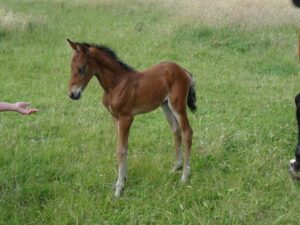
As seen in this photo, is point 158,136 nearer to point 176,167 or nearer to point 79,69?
point 176,167

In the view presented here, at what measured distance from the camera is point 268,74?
827cm

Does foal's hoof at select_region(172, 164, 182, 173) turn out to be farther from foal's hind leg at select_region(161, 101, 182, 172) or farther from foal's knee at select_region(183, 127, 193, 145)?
foal's knee at select_region(183, 127, 193, 145)

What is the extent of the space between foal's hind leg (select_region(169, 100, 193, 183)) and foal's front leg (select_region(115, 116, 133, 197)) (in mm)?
438

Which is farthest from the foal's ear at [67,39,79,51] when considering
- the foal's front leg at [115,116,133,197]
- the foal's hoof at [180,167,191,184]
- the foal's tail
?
the foal's hoof at [180,167,191,184]

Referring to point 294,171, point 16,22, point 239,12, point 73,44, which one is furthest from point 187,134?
point 239,12

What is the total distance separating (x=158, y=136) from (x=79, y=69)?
1.85m

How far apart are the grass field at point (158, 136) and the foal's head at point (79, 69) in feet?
2.96

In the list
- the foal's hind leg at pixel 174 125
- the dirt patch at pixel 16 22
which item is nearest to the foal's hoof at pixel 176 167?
the foal's hind leg at pixel 174 125

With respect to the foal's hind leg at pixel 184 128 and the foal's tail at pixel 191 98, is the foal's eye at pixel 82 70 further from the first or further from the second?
the foal's tail at pixel 191 98

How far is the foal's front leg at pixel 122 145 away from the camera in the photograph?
4.05 m

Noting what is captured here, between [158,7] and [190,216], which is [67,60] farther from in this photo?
[158,7]

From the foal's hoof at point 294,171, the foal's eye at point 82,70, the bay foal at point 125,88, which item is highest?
the foal's eye at point 82,70

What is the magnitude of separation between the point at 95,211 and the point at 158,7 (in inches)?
476

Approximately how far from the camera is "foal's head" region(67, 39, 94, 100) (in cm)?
390
